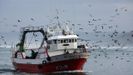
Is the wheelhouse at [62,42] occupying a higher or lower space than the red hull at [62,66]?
higher

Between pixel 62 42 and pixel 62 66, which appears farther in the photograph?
pixel 62 42

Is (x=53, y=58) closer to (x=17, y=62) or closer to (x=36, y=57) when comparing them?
(x=36, y=57)

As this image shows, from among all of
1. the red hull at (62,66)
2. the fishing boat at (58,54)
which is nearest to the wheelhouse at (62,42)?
the fishing boat at (58,54)

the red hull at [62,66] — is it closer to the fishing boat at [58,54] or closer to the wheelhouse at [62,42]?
the fishing boat at [58,54]

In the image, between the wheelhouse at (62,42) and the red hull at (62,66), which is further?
the wheelhouse at (62,42)

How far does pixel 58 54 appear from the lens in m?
94.2

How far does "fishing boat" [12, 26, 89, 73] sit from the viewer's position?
93062mm

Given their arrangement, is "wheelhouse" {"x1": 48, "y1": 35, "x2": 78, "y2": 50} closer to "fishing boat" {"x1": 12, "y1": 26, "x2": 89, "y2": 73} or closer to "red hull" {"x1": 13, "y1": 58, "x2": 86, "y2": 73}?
"fishing boat" {"x1": 12, "y1": 26, "x2": 89, "y2": 73}

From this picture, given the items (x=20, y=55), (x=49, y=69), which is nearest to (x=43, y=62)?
(x=49, y=69)

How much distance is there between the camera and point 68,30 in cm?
9762

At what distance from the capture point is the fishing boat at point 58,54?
93062 mm

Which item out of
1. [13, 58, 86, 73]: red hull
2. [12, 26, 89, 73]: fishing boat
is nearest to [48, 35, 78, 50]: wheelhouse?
[12, 26, 89, 73]: fishing boat

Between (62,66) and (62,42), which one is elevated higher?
(62,42)

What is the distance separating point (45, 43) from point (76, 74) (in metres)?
9.90
